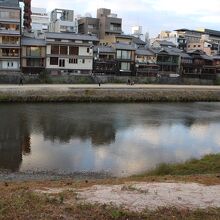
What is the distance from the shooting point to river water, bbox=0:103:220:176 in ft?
64.9

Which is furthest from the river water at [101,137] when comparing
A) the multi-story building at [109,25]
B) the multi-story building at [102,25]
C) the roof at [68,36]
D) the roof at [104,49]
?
the multi-story building at [102,25]

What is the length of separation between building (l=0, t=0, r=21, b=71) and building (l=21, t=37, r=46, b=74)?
1.00 m

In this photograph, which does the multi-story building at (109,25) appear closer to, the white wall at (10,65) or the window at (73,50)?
the window at (73,50)

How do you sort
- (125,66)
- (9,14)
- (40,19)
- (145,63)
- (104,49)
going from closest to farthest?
(9,14), (104,49), (125,66), (145,63), (40,19)

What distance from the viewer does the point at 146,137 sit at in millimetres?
27094

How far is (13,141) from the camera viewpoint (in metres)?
24.2

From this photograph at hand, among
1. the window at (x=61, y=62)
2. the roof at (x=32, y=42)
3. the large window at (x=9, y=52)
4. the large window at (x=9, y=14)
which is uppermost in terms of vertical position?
the large window at (x=9, y=14)

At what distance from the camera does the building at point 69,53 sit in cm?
5778

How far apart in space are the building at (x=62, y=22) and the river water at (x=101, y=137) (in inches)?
1763

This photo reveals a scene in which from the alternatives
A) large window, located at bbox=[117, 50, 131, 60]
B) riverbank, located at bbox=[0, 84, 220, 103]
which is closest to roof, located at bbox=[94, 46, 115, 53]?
large window, located at bbox=[117, 50, 131, 60]

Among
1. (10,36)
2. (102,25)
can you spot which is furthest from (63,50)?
(102,25)

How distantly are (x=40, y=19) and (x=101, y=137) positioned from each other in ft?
273

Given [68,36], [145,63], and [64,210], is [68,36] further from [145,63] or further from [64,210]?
[64,210]

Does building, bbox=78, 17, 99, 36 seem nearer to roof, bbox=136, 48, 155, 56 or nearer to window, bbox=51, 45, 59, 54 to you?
roof, bbox=136, 48, 155, 56
